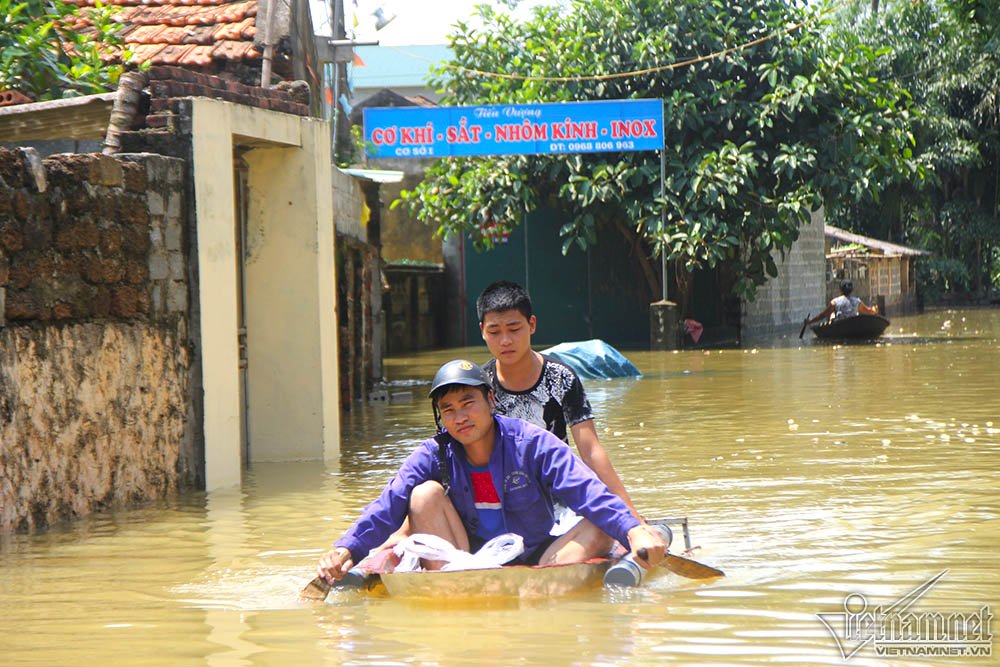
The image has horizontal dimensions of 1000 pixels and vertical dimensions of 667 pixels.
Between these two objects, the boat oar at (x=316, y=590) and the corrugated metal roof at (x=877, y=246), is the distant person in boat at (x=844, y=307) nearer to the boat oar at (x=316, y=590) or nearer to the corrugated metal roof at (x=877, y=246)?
the corrugated metal roof at (x=877, y=246)

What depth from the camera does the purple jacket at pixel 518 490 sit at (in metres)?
5.60

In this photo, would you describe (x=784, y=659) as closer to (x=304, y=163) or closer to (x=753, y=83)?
(x=304, y=163)

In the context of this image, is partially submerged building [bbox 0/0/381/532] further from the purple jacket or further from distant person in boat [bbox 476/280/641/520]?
distant person in boat [bbox 476/280/641/520]

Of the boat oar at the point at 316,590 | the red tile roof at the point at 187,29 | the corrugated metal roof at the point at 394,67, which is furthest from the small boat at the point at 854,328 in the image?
the corrugated metal roof at the point at 394,67

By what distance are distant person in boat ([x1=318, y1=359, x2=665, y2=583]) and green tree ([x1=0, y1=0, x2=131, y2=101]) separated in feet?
22.6

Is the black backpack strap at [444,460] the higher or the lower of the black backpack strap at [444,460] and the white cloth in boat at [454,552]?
the higher

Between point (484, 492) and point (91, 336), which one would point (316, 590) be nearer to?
point (484, 492)

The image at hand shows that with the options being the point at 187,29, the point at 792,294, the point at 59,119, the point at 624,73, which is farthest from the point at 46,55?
the point at 792,294

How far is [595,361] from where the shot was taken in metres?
18.9

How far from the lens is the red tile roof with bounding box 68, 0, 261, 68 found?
13.8 metres

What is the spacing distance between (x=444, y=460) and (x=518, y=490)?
342 mm

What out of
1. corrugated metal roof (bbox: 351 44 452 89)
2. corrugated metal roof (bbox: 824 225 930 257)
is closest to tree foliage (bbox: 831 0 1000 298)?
corrugated metal roof (bbox: 824 225 930 257)

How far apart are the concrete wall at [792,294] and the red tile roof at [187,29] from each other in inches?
572

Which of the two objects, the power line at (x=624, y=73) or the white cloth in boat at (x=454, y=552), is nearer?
the white cloth in boat at (x=454, y=552)
